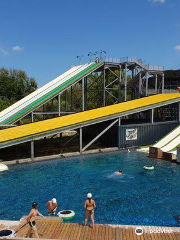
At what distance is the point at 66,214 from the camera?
13.5m

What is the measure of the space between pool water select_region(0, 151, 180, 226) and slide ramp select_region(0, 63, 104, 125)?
11210 mm

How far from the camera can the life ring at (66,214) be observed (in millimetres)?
13359

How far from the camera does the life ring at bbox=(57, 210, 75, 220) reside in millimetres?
13359

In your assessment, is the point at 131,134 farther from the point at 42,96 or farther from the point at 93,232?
the point at 93,232

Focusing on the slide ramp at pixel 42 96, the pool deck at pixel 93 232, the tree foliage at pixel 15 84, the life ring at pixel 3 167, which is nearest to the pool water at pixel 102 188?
the life ring at pixel 3 167

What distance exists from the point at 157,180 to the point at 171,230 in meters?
8.93

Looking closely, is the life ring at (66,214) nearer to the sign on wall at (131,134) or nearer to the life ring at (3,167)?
the life ring at (3,167)

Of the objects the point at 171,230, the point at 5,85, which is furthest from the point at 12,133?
the point at 5,85

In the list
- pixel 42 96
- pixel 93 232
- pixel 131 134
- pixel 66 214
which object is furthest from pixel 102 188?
pixel 42 96

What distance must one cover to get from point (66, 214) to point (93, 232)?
9.24 feet

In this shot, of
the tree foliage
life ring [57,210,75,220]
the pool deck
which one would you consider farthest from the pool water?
the tree foliage

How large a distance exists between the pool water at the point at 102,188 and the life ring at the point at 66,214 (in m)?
0.32

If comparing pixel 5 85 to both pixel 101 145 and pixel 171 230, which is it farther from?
pixel 171 230

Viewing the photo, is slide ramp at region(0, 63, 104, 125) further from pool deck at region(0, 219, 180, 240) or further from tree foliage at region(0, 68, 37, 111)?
tree foliage at region(0, 68, 37, 111)
